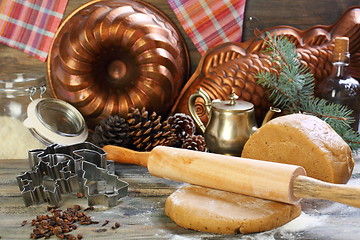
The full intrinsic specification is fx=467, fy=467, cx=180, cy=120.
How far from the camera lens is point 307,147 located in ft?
3.00

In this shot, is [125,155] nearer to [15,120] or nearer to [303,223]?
[15,120]

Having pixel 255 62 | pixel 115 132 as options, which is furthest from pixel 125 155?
pixel 255 62

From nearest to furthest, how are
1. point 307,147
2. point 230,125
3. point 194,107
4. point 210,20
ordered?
1. point 307,147
2. point 230,125
3. point 194,107
4. point 210,20

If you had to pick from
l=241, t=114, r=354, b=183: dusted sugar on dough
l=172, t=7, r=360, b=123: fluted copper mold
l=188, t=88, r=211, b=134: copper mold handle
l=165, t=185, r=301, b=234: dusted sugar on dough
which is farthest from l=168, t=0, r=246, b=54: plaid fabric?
l=165, t=185, r=301, b=234: dusted sugar on dough

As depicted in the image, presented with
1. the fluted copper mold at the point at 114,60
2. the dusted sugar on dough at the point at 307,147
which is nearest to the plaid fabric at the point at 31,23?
the fluted copper mold at the point at 114,60

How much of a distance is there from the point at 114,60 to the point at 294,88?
1.55ft

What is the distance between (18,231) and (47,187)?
15cm

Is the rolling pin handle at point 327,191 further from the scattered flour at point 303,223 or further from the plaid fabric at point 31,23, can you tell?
the plaid fabric at point 31,23

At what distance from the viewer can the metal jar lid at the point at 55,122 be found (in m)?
1.10

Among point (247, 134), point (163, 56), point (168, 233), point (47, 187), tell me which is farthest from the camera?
point (163, 56)

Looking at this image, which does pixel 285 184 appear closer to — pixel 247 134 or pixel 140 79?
pixel 247 134

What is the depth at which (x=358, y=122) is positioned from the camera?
1230 millimetres

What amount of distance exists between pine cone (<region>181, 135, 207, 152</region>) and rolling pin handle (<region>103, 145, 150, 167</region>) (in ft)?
0.39

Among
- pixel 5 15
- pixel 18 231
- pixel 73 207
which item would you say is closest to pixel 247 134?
pixel 73 207
